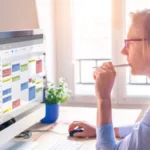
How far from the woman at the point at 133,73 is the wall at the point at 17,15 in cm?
104

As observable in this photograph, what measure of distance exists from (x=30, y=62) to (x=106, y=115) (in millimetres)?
465

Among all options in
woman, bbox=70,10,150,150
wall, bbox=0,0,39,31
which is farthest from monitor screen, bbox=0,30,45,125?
wall, bbox=0,0,39,31

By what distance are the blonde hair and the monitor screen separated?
487 millimetres

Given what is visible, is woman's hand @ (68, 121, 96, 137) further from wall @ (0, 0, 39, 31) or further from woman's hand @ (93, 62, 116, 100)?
wall @ (0, 0, 39, 31)

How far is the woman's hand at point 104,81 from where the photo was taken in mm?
1356

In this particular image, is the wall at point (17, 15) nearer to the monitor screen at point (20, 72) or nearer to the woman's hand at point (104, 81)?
the monitor screen at point (20, 72)

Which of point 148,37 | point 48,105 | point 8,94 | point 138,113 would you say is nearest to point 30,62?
point 8,94

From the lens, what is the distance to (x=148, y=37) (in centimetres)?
114

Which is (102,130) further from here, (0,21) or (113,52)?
(113,52)

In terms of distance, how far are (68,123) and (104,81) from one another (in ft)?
2.15

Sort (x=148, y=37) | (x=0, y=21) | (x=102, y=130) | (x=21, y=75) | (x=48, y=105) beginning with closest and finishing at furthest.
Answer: (x=148, y=37) < (x=102, y=130) < (x=21, y=75) < (x=48, y=105) < (x=0, y=21)

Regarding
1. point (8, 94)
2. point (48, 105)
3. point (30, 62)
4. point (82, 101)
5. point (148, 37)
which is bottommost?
point (82, 101)

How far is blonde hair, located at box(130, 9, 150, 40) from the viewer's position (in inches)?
44.9

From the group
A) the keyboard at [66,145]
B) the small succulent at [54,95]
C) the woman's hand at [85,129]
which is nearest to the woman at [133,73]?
the keyboard at [66,145]
